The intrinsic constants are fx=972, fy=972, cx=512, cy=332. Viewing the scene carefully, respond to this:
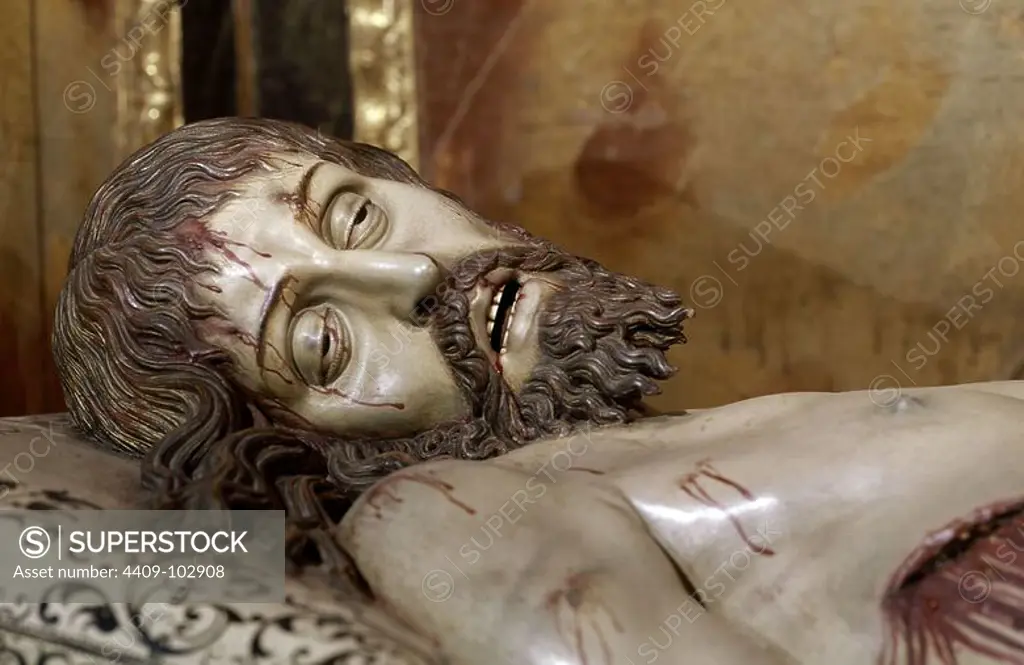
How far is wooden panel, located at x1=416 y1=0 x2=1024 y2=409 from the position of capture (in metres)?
2.50

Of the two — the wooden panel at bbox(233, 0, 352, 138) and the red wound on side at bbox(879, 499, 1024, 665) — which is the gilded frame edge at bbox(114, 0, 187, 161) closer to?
the wooden panel at bbox(233, 0, 352, 138)

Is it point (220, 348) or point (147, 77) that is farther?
point (147, 77)

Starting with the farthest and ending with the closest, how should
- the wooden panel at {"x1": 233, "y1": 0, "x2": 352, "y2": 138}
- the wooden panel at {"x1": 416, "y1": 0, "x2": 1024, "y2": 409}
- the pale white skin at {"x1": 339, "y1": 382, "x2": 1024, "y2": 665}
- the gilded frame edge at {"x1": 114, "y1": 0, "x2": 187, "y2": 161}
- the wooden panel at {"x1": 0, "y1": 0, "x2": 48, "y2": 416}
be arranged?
the wooden panel at {"x1": 233, "y1": 0, "x2": 352, "y2": 138} → the gilded frame edge at {"x1": 114, "y1": 0, "x2": 187, "y2": 161} → the wooden panel at {"x1": 0, "y1": 0, "x2": 48, "y2": 416} → the wooden panel at {"x1": 416, "y1": 0, "x2": 1024, "y2": 409} → the pale white skin at {"x1": 339, "y1": 382, "x2": 1024, "y2": 665}

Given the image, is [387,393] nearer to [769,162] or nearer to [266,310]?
[266,310]

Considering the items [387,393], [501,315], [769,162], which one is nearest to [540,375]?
[501,315]

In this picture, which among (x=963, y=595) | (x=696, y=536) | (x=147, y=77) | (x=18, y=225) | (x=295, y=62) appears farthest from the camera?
(x=295, y=62)

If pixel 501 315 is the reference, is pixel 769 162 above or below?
above

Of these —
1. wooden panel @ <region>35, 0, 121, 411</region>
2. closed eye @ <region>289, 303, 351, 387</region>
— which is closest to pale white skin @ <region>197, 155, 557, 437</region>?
closed eye @ <region>289, 303, 351, 387</region>

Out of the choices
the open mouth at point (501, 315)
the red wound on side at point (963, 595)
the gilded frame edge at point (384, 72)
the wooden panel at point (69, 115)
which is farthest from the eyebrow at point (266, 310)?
the gilded frame edge at point (384, 72)

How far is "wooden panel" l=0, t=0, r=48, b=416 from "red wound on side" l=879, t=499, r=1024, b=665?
2416mm

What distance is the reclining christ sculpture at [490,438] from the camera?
101cm

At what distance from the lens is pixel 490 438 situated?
4.78 ft

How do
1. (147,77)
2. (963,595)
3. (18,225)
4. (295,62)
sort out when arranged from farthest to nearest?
(295,62) < (147,77) < (18,225) < (963,595)

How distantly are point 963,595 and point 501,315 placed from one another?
0.77 metres
